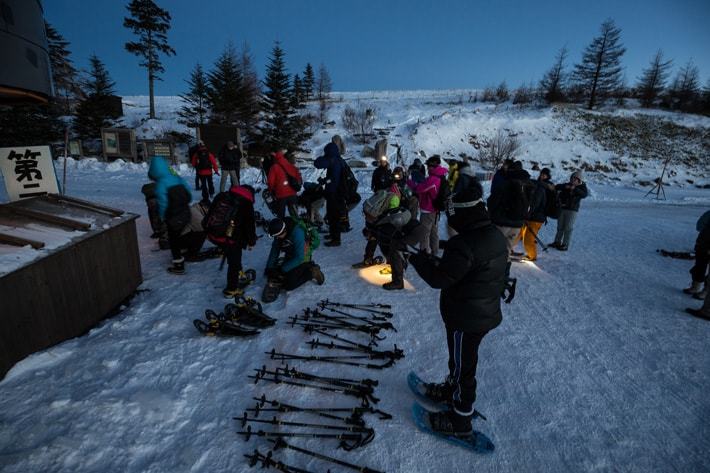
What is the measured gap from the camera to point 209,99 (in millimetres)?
26562

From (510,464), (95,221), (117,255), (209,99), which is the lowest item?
(510,464)

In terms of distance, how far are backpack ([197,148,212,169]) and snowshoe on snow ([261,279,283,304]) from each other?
6.88 m

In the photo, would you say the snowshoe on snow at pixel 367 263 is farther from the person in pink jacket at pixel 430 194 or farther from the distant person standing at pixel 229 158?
the distant person standing at pixel 229 158

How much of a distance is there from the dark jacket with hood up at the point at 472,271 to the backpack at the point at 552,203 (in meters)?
5.85

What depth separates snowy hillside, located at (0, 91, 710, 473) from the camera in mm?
2779

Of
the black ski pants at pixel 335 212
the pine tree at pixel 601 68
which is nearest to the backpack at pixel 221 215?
the black ski pants at pixel 335 212

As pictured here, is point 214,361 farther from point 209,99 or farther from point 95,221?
point 209,99

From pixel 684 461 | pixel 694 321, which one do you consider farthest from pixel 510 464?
pixel 694 321

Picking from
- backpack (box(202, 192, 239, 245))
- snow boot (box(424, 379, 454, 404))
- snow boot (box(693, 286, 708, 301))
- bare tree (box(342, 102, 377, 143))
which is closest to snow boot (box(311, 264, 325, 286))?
backpack (box(202, 192, 239, 245))

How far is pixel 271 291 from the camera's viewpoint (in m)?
5.47

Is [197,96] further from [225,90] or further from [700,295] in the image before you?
[700,295]

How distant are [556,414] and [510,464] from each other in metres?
0.88

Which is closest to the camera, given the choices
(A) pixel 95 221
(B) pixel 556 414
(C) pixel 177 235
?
(B) pixel 556 414

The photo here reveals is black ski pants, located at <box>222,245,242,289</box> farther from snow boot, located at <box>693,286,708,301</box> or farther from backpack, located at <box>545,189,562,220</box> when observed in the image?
snow boot, located at <box>693,286,708,301</box>
